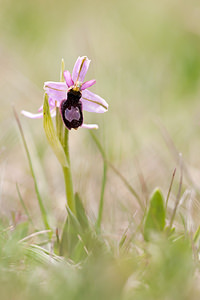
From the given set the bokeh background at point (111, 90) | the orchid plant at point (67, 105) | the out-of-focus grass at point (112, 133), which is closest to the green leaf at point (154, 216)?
the out-of-focus grass at point (112, 133)

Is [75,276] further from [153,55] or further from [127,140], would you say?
[153,55]

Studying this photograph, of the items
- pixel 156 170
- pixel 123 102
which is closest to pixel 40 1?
pixel 123 102

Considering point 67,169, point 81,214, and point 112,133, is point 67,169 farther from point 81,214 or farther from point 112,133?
point 112,133

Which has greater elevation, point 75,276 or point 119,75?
point 119,75

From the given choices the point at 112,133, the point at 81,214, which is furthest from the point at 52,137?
the point at 112,133

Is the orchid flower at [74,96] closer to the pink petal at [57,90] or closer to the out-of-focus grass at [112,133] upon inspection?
the pink petal at [57,90]

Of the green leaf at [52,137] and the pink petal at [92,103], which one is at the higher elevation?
the pink petal at [92,103]
